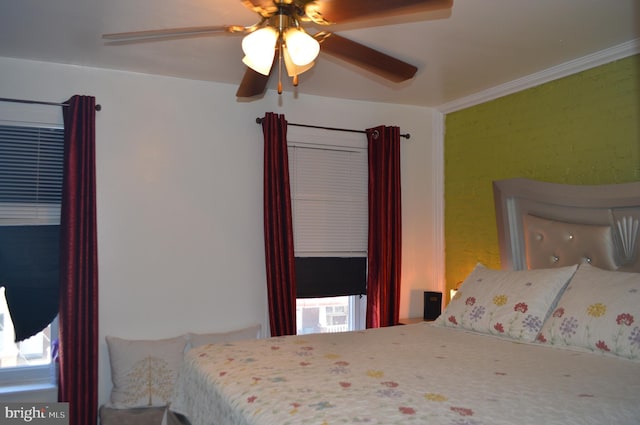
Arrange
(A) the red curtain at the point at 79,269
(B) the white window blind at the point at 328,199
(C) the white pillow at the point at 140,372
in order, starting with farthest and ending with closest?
(B) the white window blind at the point at 328,199 → (C) the white pillow at the point at 140,372 → (A) the red curtain at the point at 79,269

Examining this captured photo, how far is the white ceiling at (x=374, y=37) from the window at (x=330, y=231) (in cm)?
60

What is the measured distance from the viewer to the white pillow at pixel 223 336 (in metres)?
3.54

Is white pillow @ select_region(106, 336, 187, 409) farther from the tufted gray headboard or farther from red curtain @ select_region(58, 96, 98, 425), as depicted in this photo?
the tufted gray headboard

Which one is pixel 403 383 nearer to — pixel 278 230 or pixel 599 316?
pixel 599 316

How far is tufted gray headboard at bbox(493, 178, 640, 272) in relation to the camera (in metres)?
2.86

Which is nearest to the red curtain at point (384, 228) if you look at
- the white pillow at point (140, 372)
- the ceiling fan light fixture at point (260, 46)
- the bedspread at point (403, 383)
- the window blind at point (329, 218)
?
the window blind at point (329, 218)

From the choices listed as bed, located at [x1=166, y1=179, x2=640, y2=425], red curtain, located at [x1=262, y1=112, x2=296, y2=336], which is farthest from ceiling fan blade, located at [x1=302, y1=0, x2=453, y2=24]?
red curtain, located at [x1=262, y1=112, x2=296, y2=336]

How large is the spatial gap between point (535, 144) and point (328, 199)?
152 cm

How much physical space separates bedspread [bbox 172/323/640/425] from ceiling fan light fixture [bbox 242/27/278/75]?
1180mm

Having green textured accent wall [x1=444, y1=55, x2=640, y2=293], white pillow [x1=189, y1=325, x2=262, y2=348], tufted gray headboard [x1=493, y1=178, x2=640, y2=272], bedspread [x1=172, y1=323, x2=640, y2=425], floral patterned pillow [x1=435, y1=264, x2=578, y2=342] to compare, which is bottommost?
white pillow [x1=189, y1=325, x2=262, y2=348]

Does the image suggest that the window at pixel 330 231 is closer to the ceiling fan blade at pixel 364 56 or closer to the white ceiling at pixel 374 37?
the white ceiling at pixel 374 37

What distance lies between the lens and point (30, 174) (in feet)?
10.7

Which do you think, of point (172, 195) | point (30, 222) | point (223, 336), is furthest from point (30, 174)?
point (223, 336)

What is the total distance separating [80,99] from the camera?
3232 millimetres
